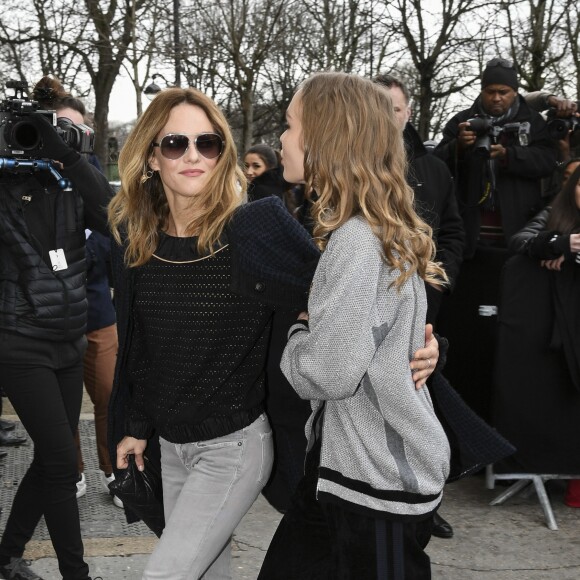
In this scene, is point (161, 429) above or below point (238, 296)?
below

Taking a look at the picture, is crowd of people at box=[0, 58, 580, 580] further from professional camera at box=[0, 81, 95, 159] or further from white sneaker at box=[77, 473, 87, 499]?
white sneaker at box=[77, 473, 87, 499]

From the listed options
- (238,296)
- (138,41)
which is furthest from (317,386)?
(138,41)

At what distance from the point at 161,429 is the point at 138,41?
20229 millimetres

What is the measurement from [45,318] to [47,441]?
46 centimetres

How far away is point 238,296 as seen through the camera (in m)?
2.52

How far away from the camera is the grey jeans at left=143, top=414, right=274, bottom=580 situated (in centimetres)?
238

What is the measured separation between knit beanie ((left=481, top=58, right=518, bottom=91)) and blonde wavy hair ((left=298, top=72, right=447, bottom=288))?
3.37 m

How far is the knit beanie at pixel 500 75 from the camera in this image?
5340 mm

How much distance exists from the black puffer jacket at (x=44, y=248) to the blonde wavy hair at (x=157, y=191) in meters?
0.70

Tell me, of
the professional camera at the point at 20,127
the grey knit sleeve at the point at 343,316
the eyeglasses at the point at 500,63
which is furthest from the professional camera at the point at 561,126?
the grey knit sleeve at the point at 343,316

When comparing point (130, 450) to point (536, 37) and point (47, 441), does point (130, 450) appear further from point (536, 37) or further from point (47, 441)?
point (536, 37)

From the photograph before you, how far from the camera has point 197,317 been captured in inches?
99.3

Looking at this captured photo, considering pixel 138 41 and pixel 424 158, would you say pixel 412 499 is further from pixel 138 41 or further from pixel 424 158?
pixel 138 41

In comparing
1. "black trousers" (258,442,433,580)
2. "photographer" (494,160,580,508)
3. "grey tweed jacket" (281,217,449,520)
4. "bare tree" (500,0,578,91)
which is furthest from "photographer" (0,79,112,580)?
"bare tree" (500,0,578,91)
